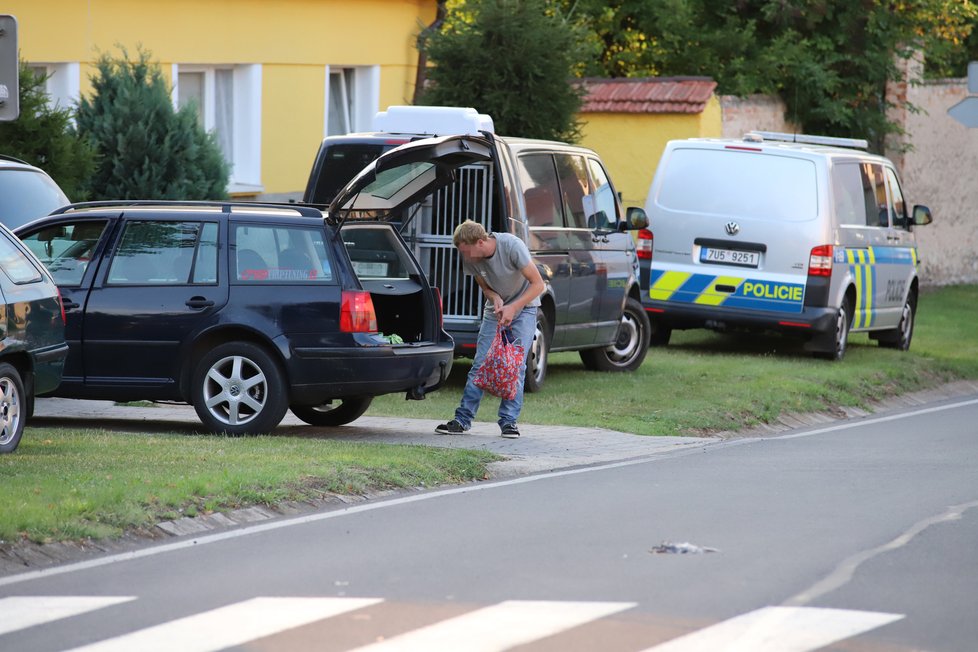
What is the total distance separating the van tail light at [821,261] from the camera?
60.1ft

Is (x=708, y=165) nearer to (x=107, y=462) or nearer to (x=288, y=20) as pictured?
(x=288, y=20)

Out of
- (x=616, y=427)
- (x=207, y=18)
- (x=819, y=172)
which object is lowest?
(x=616, y=427)

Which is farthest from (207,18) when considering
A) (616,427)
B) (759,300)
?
(616,427)

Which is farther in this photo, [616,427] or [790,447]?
[616,427]

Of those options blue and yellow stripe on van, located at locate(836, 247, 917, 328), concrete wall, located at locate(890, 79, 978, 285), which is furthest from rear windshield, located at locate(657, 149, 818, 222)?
concrete wall, located at locate(890, 79, 978, 285)

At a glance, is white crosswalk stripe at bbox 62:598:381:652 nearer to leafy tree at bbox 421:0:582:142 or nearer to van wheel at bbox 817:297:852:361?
van wheel at bbox 817:297:852:361

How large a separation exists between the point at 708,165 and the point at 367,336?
804 cm

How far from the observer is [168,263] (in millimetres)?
11938

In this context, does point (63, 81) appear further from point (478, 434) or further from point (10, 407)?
point (10, 407)

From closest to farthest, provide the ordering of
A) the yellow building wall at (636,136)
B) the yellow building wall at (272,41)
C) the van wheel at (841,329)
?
the van wheel at (841,329), the yellow building wall at (272,41), the yellow building wall at (636,136)

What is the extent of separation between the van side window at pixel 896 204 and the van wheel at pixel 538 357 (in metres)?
6.57

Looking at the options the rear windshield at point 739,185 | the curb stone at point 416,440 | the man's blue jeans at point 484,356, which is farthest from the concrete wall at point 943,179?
the man's blue jeans at point 484,356

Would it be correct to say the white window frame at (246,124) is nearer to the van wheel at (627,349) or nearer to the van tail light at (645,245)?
the van tail light at (645,245)

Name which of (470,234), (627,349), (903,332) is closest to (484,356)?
(470,234)
